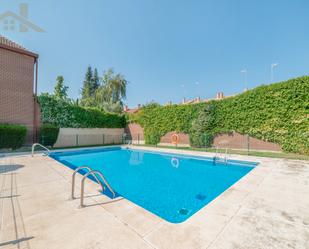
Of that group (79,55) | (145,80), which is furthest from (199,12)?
(145,80)

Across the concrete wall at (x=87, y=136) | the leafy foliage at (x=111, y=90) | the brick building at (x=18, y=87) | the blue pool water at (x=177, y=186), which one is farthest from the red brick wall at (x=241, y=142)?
the leafy foliage at (x=111, y=90)

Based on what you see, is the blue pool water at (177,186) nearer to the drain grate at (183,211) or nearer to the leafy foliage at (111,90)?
the drain grate at (183,211)

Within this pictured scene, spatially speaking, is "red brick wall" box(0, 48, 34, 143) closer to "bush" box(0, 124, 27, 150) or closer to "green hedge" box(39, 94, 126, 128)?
"green hedge" box(39, 94, 126, 128)

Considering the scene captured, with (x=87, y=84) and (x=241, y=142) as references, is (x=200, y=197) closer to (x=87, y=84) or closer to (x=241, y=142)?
(x=241, y=142)

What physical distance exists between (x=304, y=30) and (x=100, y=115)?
58.2 feet

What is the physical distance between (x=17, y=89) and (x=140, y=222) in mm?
13795

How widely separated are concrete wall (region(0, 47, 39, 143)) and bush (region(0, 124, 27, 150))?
1.19 metres

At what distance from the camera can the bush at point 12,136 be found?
380 inches

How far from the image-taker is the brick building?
10.7m

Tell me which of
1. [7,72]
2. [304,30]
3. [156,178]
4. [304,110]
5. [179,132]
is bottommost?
[156,178]

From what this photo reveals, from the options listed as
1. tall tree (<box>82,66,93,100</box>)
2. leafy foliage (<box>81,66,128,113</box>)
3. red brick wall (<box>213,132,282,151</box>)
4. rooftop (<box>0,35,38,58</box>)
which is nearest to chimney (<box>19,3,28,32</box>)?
rooftop (<box>0,35,38,58</box>)

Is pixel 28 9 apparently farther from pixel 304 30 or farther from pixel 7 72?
pixel 304 30

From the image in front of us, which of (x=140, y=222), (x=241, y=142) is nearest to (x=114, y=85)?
(x=241, y=142)

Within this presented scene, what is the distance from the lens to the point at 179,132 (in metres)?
14.5
